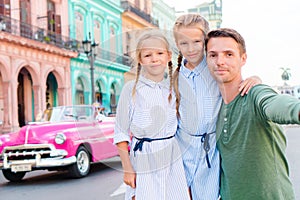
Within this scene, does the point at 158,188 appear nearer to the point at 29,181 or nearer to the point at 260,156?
the point at 260,156

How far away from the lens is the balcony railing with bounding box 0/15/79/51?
1903cm

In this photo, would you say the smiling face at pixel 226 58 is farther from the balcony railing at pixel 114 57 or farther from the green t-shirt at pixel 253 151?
the balcony railing at pixel 114 57

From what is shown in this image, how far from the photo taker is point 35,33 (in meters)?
21.1

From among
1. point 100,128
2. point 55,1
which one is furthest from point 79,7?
point 100,128

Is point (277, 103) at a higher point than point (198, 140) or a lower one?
higher

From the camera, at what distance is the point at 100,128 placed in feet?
11.1

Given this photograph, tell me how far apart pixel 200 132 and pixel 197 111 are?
0.37 feet

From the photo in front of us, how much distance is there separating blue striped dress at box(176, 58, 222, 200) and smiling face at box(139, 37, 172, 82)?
155 millimetres

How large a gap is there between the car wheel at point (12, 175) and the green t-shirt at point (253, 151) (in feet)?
22.3

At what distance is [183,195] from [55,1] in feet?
75.0

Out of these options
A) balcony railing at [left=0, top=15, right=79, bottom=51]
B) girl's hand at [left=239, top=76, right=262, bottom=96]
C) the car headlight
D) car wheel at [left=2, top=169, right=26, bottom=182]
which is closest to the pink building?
balcony railing at [left=0, top=15, right=79, bottom=51]

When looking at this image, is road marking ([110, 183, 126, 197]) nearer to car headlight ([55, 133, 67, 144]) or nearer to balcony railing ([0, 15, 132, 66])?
car headlight ([55, 133, 67, 144])

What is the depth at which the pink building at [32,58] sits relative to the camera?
19.1 meters

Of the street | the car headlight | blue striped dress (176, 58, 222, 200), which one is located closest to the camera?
blue striped dress (176, 58, 222, 200)
